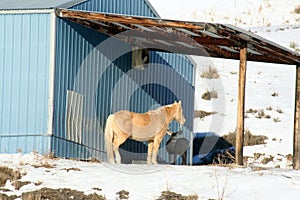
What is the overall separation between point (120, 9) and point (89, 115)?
3.78m

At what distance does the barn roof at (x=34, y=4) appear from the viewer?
58.6 ft

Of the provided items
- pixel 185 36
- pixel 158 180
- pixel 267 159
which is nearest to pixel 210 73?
pixel 267 159

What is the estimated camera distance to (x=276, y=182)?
13883 mm

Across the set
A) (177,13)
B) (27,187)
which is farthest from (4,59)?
(177,13)

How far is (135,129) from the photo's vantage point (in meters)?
18.5

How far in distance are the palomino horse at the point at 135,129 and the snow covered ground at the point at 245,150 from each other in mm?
1951

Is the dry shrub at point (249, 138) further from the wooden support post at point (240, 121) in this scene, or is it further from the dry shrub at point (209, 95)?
the wooden support post at point (240, 121)

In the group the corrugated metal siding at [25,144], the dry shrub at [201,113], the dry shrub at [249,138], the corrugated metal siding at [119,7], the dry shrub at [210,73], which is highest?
the corrugated metal siding at [119,7]

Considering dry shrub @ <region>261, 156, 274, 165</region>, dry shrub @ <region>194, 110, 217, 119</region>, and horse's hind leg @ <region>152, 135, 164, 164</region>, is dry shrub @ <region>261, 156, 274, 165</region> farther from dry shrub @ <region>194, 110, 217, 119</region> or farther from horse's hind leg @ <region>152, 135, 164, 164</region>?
dry shrub @ <region>194, 110, 217, 119</region>

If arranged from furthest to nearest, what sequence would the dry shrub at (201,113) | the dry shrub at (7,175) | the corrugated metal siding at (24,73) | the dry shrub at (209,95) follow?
1. the dry shrub at (209,95)
2. the dry shrub at (201,113)
3. the corrugated metal siding at (24,73)
4. the dry shrub at (7,175)

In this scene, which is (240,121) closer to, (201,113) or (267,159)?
(267,159)

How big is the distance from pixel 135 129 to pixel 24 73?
3.26 m

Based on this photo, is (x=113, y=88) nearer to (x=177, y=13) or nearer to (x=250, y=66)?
(x=250, y=66)

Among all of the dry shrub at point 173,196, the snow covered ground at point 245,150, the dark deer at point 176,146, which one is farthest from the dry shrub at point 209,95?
the dry shrub at point 173,196
